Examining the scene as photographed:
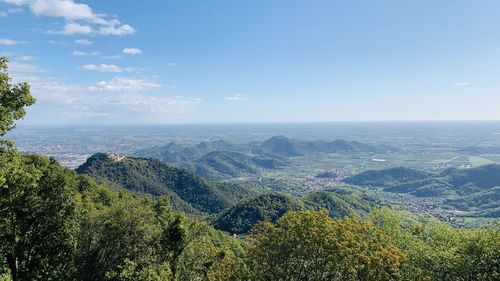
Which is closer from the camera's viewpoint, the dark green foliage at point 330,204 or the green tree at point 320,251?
the green tree at point 320,251

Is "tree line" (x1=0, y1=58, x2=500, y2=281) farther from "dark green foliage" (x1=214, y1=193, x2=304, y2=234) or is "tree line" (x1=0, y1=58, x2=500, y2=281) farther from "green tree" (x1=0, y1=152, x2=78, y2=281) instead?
"dark green foliage" (x1=214, y1=193, x2=304, y2=234)

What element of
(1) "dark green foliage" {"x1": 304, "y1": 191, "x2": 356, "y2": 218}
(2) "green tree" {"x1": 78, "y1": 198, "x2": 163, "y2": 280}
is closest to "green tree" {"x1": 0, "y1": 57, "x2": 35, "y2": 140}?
(2) "green tree" {"x1": 78, "y1": 198, "x2": 163, "y2": 280}

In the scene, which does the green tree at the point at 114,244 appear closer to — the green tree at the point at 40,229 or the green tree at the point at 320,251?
the green tree at the point at 40,229

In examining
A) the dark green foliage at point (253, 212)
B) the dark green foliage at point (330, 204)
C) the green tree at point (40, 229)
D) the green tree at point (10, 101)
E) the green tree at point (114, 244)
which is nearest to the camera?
the green tree at point (10, 101)

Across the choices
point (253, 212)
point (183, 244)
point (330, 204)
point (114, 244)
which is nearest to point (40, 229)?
point (114, 244)

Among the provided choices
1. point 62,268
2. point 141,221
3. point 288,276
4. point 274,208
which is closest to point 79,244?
point 62,268

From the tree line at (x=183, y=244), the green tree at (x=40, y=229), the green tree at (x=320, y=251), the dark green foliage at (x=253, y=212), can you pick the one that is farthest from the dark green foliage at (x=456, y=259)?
the dark green foliage at (x=253, y=212)

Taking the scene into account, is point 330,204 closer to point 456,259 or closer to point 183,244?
point 183,244
